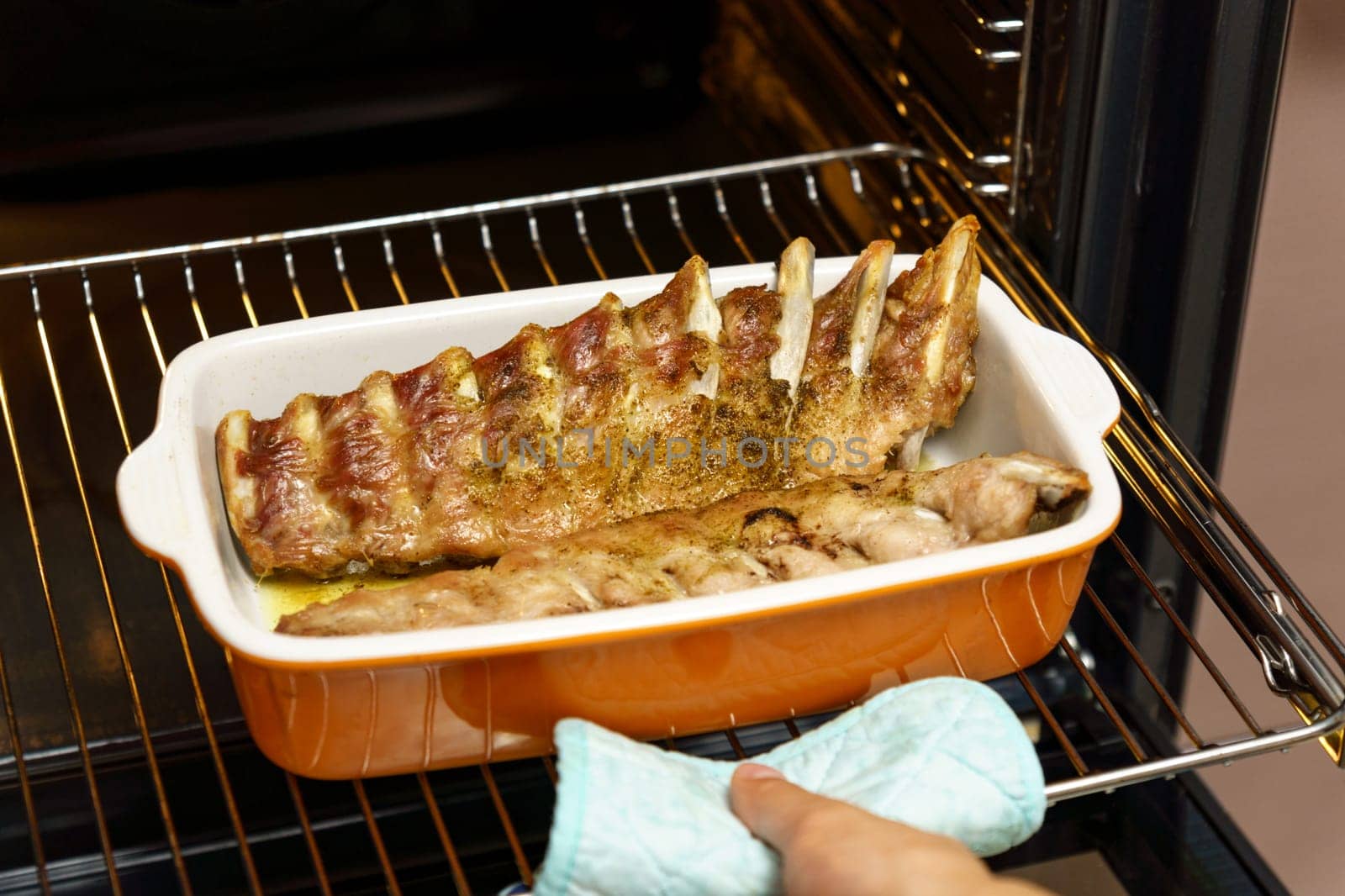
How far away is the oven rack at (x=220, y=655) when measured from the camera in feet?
4.03

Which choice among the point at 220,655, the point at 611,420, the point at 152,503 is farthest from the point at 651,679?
the point at 220,655

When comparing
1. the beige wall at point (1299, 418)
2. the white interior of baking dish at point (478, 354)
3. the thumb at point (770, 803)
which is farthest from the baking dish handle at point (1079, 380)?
the thumb at point (770, 803)

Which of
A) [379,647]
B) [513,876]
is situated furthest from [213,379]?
[513,876]

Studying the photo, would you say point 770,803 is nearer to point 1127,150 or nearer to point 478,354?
point 478,354

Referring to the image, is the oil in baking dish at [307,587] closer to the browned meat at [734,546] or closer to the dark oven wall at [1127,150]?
the browned meat at [734,546]

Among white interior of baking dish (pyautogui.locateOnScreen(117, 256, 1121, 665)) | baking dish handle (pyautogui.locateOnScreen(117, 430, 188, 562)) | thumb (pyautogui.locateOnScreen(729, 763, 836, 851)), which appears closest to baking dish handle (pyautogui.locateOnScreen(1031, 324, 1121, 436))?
white interior of baking dish (pyautogui.locateOnScreen(117, 256, 1121, 665))

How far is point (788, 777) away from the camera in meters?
1.11

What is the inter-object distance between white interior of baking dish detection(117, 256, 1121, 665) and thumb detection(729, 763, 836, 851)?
122 mm

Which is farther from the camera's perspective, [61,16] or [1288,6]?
[61,16]

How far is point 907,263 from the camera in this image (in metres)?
1.51

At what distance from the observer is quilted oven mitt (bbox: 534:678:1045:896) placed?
1012mm

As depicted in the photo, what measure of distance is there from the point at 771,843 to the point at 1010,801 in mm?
184

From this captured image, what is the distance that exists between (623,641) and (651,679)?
6 cm

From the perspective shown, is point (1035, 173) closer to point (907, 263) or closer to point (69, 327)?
point (907, 263)
